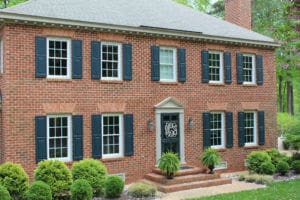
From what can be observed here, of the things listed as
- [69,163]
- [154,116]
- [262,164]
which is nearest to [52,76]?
[69,163]

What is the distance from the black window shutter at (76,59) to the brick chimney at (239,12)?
11781mm

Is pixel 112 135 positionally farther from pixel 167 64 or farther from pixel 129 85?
pixel 167 64

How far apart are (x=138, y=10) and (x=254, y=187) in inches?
392

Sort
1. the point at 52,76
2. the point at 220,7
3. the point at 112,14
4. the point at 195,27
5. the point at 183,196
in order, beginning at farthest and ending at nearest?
the point at 220,7, the point at 195,27, the point at 112,14, the point at 52,76, the point at 183,196

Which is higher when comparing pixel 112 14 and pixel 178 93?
pixel 112 14

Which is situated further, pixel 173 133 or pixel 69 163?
pixel 173 133

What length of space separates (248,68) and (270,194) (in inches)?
328

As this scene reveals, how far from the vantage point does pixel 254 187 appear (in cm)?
1464

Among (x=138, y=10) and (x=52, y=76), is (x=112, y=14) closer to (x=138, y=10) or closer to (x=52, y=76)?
(x=138, y=10)

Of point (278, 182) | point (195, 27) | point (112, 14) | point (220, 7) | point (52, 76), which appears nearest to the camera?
point (52, 76)

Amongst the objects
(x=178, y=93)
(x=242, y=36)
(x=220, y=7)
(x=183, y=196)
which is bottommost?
(x=183, y=196)

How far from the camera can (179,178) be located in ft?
48.5

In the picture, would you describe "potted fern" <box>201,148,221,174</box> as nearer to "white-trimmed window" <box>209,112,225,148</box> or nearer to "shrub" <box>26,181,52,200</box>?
"white-trimmed window" <box>209,112,225,148</box>

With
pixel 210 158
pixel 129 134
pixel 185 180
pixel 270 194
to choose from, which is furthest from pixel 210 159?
pixel 129 134
